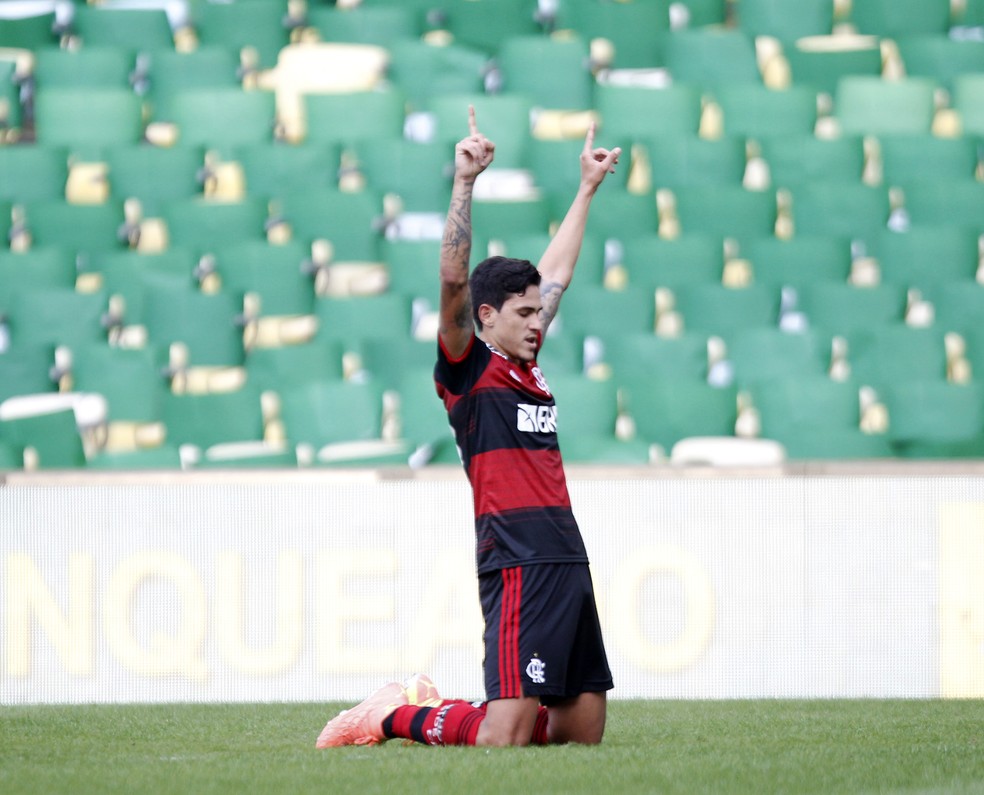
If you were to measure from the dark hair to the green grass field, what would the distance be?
1.23 metres

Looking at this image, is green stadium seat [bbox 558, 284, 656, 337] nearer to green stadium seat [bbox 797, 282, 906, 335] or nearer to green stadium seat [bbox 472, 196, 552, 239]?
green stadium seat [bbox 472, 196, 552, 239]

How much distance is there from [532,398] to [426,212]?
5.40 m

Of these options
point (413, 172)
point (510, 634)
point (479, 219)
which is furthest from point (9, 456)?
point (510, 634)

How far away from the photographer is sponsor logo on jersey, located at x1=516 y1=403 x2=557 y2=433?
4324 millimetres

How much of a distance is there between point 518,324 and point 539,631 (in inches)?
33.0

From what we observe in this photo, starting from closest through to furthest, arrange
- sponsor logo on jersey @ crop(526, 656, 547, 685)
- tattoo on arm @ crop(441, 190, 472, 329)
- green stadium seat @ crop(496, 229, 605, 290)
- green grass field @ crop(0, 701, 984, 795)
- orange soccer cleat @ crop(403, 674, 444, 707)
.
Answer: green grass field @ crop(0, 701, 984, 795)
tattoo on arm @ crop(441, 190, 472, 329)
sponsor logo on jersey @ crop(526, 656, 547, 685)
orange soccer cleat @ crop(403, 674, 444, 707)
green stadium seat @ crop(496, 229, 605, 290)

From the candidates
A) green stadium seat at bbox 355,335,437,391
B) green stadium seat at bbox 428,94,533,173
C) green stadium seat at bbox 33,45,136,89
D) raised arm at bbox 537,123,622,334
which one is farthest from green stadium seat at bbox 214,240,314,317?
raised arm at bbox 537,123,622,334

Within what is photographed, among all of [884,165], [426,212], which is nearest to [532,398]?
[426,212]

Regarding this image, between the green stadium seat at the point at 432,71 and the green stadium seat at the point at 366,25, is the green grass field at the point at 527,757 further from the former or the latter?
the green stadium seat at the point at 366,25

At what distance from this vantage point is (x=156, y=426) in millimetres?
8164

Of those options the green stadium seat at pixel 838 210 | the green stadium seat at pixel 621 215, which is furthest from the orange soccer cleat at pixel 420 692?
the green stadium seat at pixel 838 210

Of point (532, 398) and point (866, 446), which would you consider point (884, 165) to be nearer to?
point (866, 446)

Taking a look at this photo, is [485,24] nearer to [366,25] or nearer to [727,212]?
[366,25]

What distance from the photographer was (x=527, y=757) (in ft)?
13.1
